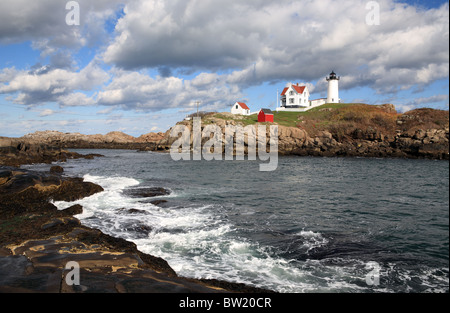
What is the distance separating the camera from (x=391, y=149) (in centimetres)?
6303

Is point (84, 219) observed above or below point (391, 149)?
below

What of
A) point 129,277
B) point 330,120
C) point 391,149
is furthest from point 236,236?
point 330,120

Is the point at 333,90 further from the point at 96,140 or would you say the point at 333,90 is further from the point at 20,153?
the point at 96,140

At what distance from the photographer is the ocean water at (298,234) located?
30.4ft

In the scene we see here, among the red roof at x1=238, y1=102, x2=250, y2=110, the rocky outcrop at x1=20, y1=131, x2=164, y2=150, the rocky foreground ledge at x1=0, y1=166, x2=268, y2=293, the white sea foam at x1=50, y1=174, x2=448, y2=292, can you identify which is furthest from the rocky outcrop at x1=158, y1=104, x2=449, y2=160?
the rocky foreground ledge at x1=0, y1=166, x2=268, y2=293

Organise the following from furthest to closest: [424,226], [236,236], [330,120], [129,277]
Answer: [330,120] < [236,236] < [424,226] < [129,277]

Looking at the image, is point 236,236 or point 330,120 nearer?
point 236,236

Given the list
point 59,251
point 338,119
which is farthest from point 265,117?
point 59,251

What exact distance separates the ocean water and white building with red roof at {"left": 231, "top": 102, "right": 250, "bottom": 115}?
260 feet

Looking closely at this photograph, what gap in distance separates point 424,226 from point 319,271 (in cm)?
635

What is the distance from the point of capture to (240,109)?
103 m

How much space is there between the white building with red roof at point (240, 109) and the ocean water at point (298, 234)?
79122 millimetres
